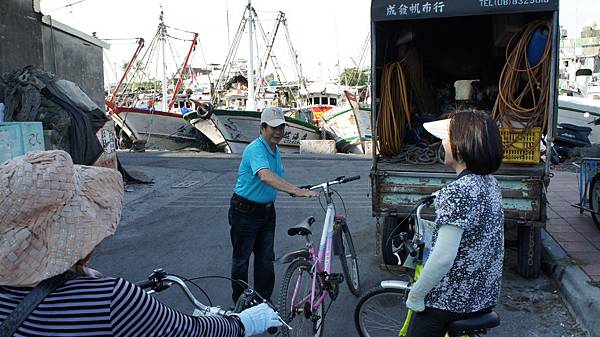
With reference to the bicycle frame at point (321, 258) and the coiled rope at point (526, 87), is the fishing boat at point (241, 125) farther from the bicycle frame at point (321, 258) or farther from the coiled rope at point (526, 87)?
the bicycle frame at point (321, 258)

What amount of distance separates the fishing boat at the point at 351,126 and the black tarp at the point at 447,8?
15.6 metres

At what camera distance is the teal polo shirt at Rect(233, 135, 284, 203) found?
12.6 feet

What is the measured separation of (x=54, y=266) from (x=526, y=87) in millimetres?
5599

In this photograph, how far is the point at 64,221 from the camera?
1459 mm

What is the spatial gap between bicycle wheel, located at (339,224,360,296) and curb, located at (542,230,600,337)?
1880mm

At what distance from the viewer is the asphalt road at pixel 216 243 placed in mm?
4320

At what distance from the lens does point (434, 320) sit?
7.66ft

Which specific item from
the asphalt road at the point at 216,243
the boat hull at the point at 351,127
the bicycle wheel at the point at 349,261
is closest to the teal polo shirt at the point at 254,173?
the bicycle wheel at the point at 349,261

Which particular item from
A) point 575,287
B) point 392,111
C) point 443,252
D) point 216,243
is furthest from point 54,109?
point 575,287

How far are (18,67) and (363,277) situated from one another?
594 cm

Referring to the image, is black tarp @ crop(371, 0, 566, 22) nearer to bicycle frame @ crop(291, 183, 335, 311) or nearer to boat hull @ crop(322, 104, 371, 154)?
bicycle frame @ crop(291, 183, 335, 311)

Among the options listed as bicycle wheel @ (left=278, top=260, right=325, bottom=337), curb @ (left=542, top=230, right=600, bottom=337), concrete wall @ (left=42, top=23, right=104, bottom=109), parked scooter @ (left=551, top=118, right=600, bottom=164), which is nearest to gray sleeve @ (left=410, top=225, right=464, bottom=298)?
bicycle wheel @ (left=278, top=260, right=325, bottom=337)

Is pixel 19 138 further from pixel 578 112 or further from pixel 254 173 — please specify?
pixel 578 112

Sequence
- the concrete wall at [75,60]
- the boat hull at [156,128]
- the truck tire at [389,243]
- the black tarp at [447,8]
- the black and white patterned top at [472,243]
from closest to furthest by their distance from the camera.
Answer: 1. the black and white patterned top at [472,243]
2. the black tarp at [447,8]
3. the truck tire at [389,243]
4. the concrete wall at [75,60]
5. the boat hull at [156,128]
